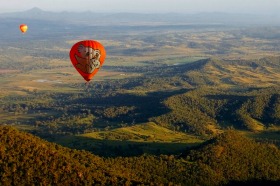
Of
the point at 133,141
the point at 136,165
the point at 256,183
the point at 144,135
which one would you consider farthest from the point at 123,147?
the point at 256,183

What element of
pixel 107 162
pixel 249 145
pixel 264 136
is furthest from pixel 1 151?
pixel 264 136

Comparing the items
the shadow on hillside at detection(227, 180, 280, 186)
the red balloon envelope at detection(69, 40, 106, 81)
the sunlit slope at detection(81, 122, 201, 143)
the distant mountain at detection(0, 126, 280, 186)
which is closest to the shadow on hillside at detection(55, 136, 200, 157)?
the sunlit slope at detection(81, 122, 201, 143)

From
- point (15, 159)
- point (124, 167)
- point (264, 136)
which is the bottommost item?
point (264, 136)

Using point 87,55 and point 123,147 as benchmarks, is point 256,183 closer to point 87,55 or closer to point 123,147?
point 123,147

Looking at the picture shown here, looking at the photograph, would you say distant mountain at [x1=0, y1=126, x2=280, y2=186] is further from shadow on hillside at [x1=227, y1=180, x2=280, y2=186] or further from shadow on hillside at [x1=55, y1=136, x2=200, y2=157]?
shadow on hillside at [x1=55, y1=136, x2=200, y2=157]

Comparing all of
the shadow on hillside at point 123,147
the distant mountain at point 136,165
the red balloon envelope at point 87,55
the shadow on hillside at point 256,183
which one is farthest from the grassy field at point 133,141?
→ the red balloon envelope at point 87,55

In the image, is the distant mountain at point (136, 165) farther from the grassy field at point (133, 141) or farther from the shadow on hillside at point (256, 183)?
the grassy field at point (133, 141)

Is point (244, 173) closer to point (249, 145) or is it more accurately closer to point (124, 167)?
point (249, 145)
